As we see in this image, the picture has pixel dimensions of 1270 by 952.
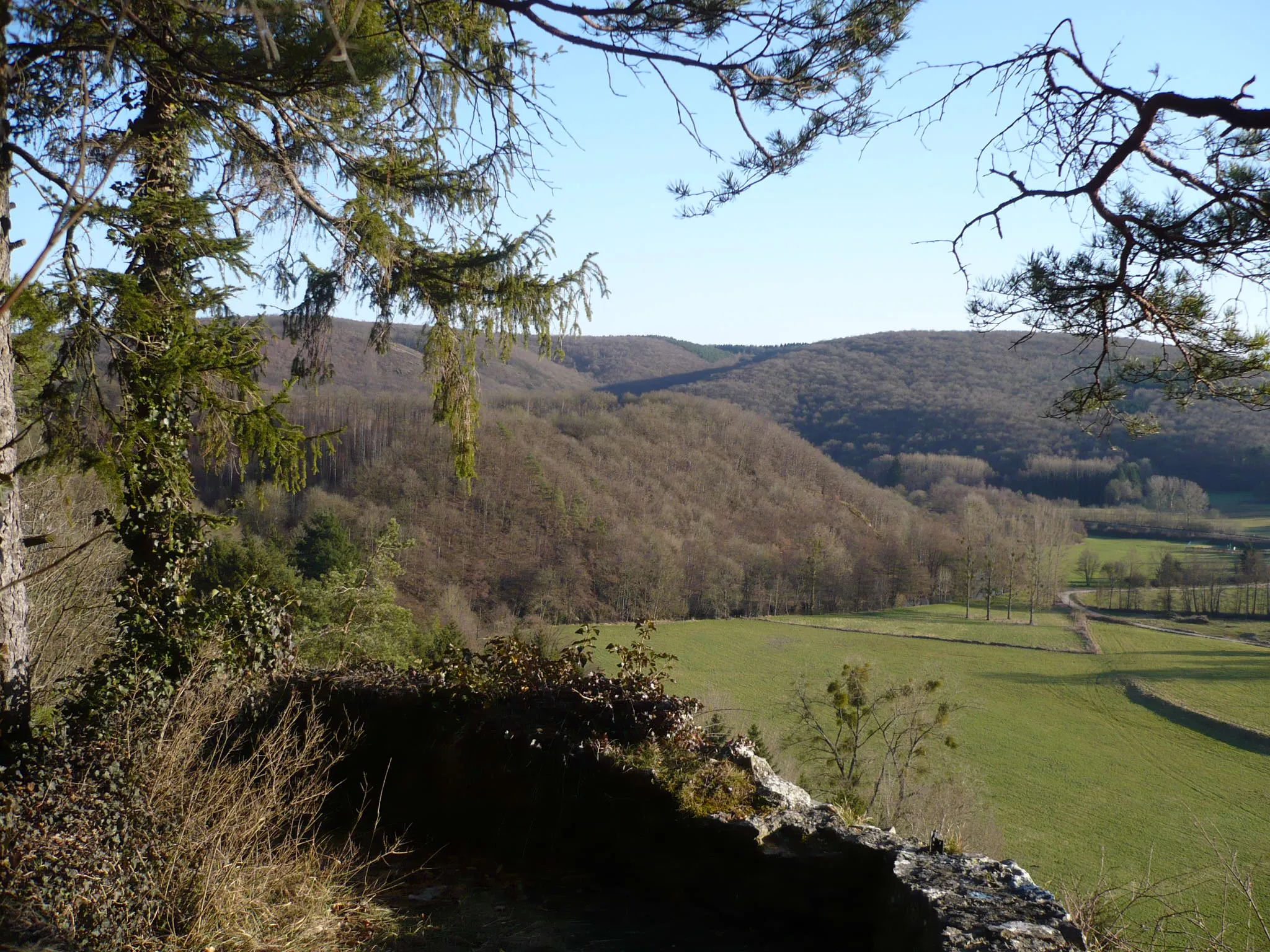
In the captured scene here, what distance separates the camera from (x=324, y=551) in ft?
72.6

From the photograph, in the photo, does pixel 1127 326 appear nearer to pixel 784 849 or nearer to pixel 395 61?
pixel 784 849

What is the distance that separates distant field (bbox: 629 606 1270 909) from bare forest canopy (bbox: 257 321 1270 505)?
10.6 m

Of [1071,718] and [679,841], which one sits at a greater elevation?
[679,841]

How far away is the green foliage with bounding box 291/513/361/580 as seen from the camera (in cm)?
2161

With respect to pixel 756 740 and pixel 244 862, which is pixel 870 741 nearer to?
pixel 756 740

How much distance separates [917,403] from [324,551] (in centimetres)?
7304

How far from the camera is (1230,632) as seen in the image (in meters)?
38.9

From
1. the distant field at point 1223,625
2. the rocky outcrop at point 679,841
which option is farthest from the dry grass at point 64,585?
the distant field at point 1223,625

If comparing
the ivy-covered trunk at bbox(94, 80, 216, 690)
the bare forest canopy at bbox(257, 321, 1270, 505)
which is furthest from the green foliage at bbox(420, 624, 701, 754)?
the bare forest canopy at bbox(257, 321, 1270, 505)

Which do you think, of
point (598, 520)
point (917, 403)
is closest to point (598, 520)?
point (598, 520)

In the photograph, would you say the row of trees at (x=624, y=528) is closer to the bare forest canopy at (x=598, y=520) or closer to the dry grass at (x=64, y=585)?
the bare forest canopy at (x=598, y=520)

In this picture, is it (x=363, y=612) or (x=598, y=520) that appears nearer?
(x=363, y=612)

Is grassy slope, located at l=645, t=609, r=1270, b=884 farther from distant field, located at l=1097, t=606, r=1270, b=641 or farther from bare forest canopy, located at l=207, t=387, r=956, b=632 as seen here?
bare forest canopy, located at l=207, t=387, r=956, b=632

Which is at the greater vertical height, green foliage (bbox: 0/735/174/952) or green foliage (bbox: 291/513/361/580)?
green foliage (bbox: 0/735/174/952)
